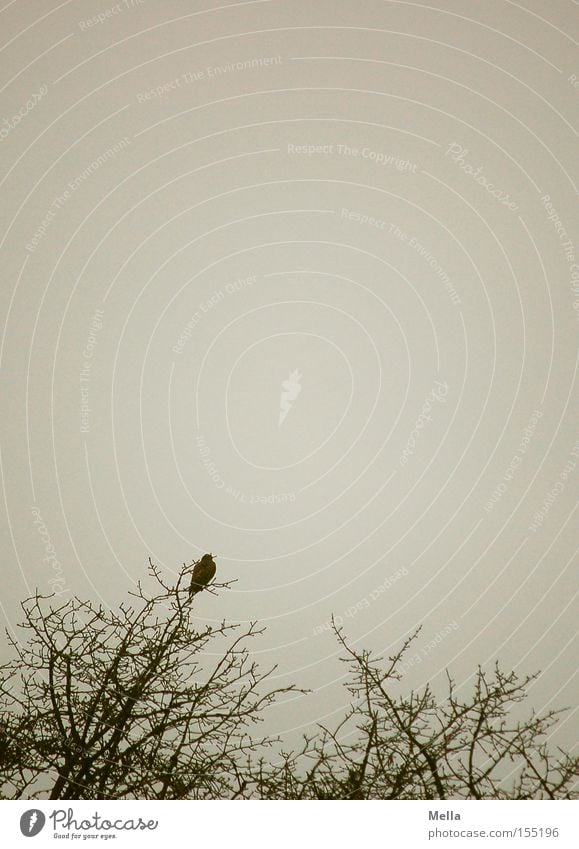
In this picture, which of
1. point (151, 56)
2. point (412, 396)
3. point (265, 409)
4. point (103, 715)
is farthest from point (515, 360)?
point (103, 715)

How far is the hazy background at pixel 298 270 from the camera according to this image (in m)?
5.13

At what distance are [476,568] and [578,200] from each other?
8.30 ft

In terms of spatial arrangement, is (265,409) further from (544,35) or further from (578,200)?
(544,35)

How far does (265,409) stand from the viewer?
6.02 m

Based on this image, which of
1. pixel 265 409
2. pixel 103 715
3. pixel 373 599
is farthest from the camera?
pixel 265 409

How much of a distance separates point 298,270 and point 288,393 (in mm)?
946
